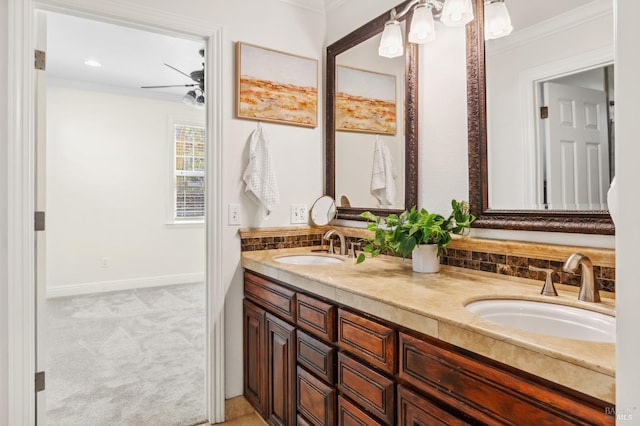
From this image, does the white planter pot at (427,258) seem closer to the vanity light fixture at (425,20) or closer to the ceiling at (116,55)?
the vanity light fixture at (425,20)

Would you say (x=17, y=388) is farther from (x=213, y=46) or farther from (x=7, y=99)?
(x=213, y=46)

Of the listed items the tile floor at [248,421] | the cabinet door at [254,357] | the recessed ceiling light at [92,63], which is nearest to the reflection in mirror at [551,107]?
the cabinet door at [254,357]

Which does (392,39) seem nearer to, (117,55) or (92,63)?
(117,55)

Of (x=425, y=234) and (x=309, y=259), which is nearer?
(x=425, y=234)

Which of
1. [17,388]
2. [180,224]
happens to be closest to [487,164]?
[17,388]

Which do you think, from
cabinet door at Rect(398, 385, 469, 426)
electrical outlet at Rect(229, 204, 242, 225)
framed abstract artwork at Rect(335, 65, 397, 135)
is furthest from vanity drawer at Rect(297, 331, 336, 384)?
framed abstract artwork at Rect(335, 65, 397, 135)

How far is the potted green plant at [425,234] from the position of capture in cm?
153

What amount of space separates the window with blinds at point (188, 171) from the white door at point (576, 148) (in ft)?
15.4

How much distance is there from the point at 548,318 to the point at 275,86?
1.81 m

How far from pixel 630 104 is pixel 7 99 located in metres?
2.18

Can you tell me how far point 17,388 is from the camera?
1717mm

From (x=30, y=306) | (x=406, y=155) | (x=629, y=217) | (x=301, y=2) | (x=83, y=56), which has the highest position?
(x=83, y=56)

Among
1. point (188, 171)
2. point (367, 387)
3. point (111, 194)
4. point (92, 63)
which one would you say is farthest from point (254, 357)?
point (188, 171)

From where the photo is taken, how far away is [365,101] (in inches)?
86.2
